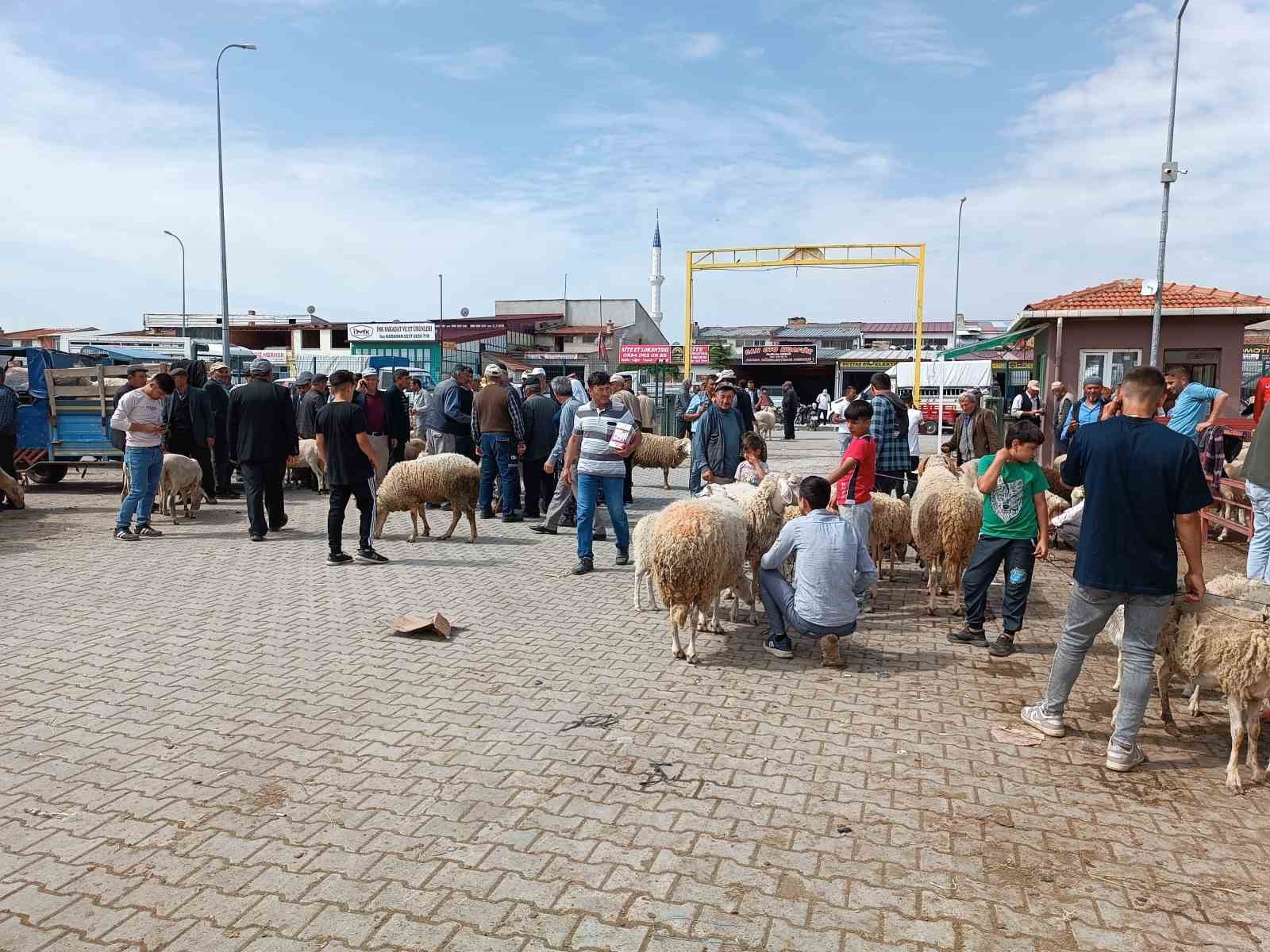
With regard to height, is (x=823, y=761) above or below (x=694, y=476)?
below

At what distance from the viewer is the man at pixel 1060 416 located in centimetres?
1204

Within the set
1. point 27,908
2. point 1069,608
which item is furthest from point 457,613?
point 1069,608

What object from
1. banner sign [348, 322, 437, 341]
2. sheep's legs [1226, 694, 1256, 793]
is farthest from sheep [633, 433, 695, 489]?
banner sign [348, 322, 437, 341]

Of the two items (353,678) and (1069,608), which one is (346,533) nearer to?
(353,678)

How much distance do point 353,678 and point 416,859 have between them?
87.4 inches

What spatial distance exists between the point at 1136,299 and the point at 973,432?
9077mm

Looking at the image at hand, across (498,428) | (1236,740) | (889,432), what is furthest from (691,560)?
(498,428)

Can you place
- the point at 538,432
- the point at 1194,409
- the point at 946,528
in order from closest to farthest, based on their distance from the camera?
the point at 946,528
the point at 1194,409
the point at 538,432

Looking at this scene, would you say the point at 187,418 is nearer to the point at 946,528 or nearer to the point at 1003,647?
the point at 946,528

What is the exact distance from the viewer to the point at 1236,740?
3957 mm

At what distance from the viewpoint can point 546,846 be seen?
333 centimetres

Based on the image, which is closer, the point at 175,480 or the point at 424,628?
the point at 424,628

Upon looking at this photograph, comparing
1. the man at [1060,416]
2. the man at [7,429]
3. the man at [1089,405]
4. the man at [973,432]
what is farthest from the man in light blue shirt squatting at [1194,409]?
the man at [7,429]

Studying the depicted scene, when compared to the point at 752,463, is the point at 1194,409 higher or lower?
higher
